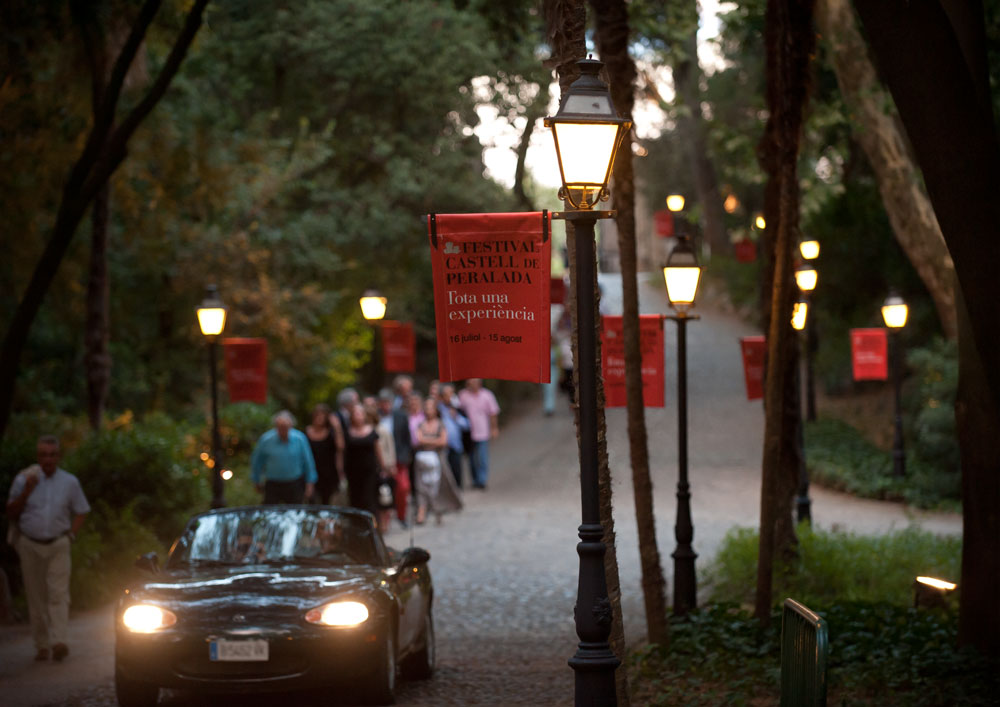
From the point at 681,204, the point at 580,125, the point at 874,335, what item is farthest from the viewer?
the point at 874,335

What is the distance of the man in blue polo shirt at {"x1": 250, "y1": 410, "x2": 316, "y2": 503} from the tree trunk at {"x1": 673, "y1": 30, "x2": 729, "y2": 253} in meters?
29.6

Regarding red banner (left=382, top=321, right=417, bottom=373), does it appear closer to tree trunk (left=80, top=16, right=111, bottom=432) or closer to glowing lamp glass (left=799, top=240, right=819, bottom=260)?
tree trunk (left=80, top=16, right=111, bottom=432)

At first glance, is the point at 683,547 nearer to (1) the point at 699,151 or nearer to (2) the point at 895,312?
(2) the point at 895,312

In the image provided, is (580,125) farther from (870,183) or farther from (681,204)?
(870,183)

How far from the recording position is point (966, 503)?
11.0m

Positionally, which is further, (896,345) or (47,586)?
(896,345)

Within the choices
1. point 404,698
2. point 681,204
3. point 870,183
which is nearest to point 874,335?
point 681,204

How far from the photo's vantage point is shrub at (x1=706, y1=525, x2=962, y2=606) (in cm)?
1562

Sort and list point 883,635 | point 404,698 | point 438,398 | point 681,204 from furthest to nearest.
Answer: point 438,398 → point 681,204 → point 883,635 → point 404,698

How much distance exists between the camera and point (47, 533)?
1237 cm

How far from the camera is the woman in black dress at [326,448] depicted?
63.6 feet

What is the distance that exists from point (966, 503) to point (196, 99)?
2029cm

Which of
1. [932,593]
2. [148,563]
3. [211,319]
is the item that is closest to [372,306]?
[211,319]

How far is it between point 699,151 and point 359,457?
1348 inches
